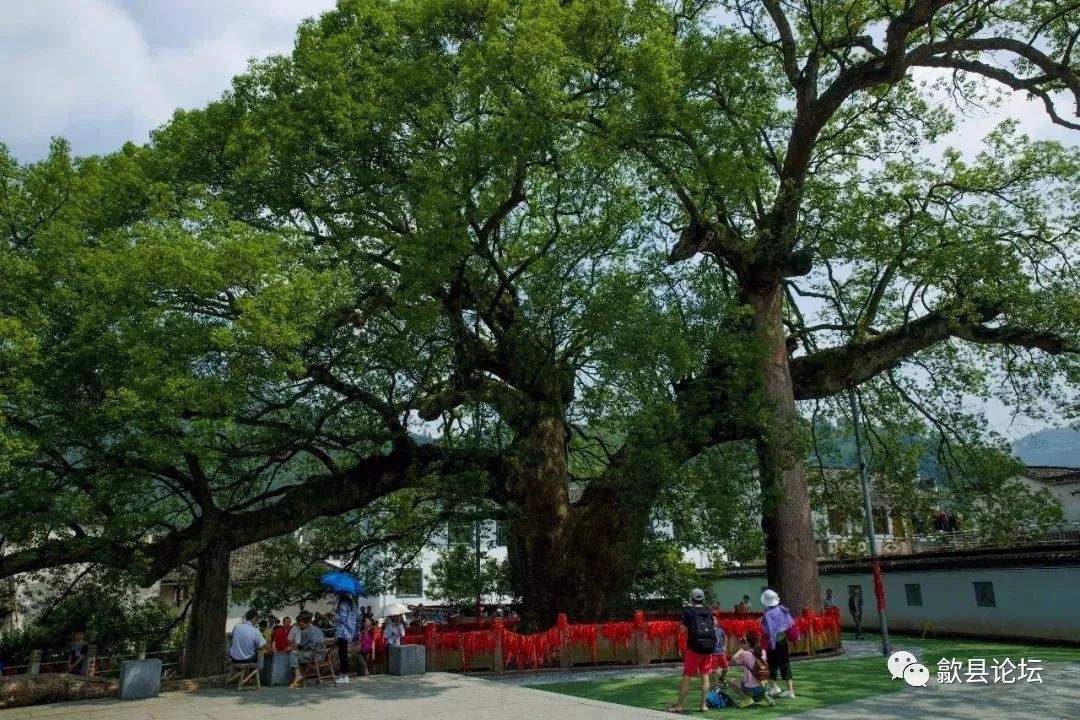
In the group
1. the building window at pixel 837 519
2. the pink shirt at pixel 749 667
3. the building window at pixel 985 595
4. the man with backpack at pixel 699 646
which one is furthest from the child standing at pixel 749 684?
the building window at pixel 985 595

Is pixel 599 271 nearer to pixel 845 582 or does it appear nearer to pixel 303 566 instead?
pixel 303 566

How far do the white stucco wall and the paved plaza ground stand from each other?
6.75 metres

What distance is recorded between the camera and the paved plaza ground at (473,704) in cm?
913

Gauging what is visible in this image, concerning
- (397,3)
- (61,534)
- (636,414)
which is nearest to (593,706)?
(636,414)

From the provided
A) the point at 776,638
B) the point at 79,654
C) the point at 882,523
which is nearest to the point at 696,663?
the point at 776,638

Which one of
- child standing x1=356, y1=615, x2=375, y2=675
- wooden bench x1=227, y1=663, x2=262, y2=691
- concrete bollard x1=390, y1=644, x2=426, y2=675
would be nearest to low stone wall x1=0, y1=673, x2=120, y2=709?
wooden bench x1=227, y1=663, x2=262, y2=691

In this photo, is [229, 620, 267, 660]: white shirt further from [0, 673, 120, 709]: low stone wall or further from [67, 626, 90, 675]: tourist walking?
[67, 626, 90, 675]: tourist walking

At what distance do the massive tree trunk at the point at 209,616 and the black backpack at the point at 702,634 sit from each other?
33.2 ft

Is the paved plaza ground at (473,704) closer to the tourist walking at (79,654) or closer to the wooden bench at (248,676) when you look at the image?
the wooden bench at (248,676)

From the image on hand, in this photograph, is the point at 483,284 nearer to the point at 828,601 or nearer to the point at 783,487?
the point at 783,487

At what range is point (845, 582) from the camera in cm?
2733

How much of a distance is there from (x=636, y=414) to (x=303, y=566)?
1228 cm

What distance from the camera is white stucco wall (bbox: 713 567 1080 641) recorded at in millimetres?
19203

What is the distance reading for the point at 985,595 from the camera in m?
21.5
